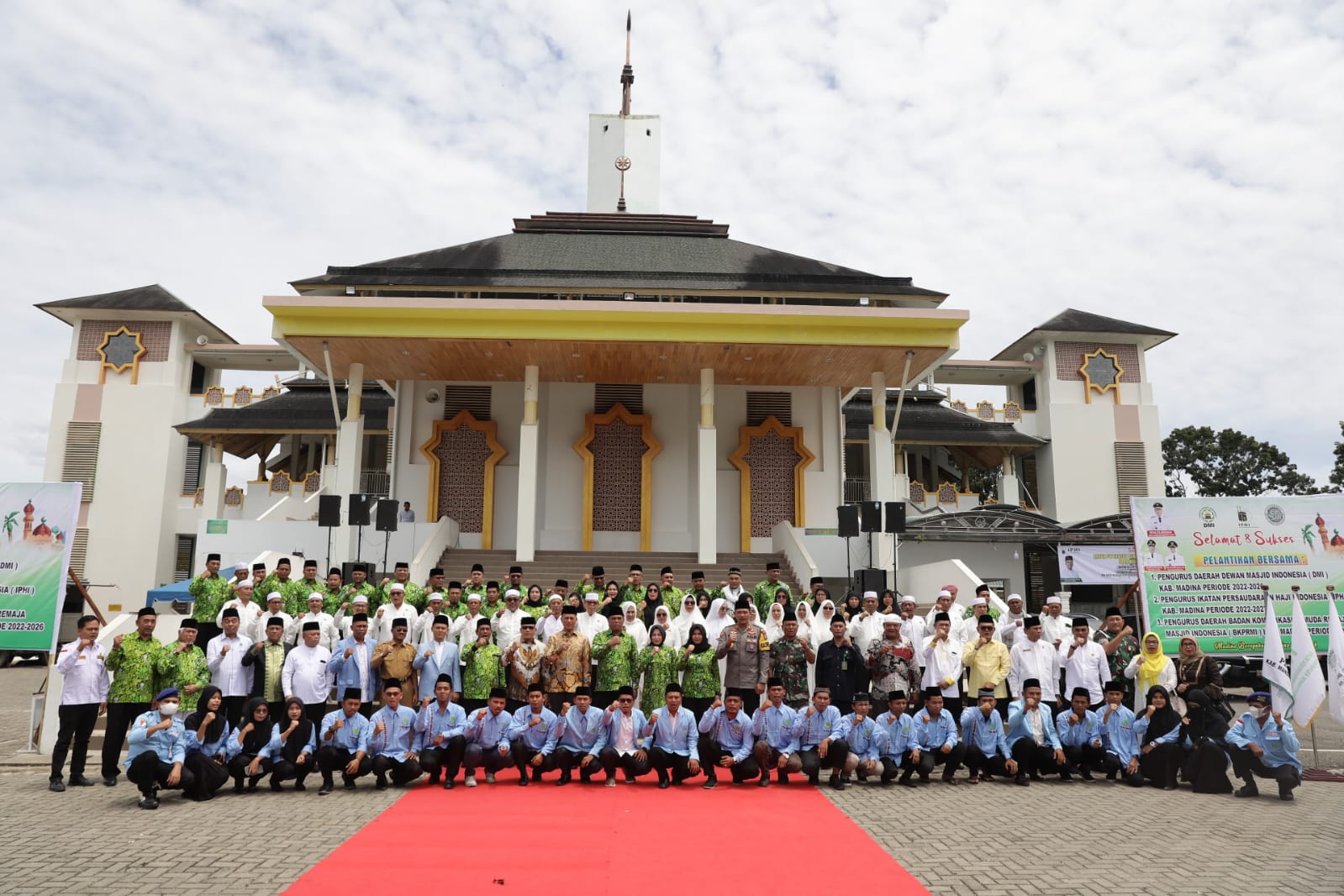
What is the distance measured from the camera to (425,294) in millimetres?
18266

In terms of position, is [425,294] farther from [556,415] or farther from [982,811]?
[982,811]

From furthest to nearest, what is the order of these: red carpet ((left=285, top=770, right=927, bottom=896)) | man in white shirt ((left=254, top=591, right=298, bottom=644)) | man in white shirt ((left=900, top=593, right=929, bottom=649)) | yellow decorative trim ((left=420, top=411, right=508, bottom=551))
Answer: yellow decorative trim ((left=420, top=411, right=508, bottom=551)) → man in white shirt ((left=900, top=593, right=929, bottom=649)) → man in white shirt ((left=254, top=591, right=298, bottom=644)) → red carpet ((left=285, top=770, right=927, bottom=896))

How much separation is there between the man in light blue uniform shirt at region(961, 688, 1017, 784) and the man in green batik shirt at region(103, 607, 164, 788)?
7235 millimetres

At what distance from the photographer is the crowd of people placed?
772cm

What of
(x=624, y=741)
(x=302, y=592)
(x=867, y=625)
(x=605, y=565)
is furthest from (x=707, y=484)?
(x=624, y=741)

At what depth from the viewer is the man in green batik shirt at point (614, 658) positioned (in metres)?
8.65

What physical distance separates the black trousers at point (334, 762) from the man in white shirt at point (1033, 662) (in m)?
6.19

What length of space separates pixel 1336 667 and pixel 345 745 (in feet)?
29.5

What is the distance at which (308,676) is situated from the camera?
8297 mm

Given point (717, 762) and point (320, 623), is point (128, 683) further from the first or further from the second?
point (717, 762)

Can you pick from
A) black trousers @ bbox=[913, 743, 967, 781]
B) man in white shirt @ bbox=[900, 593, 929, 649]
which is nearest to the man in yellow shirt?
man in white shirt @ bbox=[900, 593, 929, 649]

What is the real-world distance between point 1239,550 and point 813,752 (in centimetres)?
596

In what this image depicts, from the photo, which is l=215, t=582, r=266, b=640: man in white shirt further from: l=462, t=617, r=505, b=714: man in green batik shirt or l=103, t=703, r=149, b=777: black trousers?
l=462, t=617, r=505, b=714: man in green batik shirt

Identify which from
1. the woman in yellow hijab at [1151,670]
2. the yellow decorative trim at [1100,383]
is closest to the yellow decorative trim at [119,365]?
the woman in yellow hijab at [1151,670]
